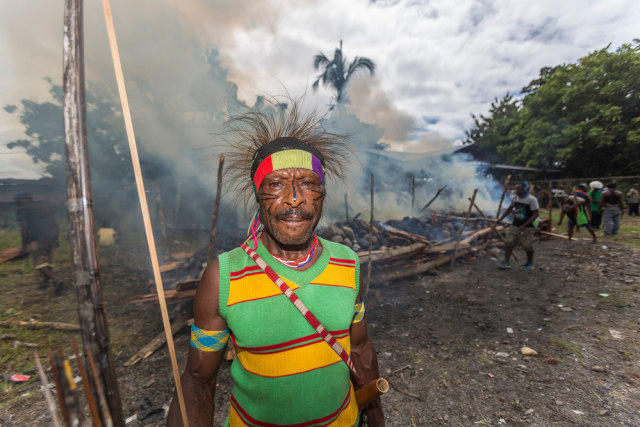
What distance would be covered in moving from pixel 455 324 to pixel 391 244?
375 centimetres

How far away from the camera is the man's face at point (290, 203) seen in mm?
1298

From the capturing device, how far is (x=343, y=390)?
1.25m

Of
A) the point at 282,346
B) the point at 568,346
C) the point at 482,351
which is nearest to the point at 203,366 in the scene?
the point at 282,346

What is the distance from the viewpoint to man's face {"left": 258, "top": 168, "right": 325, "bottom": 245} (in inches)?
51.1

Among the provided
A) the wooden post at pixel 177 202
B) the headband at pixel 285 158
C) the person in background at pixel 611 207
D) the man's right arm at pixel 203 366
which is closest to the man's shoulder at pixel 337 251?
the headband at pixel 285 158

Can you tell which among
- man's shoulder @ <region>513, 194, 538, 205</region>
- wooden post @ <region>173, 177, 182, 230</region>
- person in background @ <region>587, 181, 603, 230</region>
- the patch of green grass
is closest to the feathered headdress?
the patch of green grass

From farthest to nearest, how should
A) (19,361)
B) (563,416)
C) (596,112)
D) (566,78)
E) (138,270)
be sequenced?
(566,78) → (596,112) → (138,270) → (19,361) → (563,416)

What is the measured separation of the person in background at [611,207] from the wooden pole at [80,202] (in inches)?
581

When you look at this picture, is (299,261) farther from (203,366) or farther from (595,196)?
(595,196)

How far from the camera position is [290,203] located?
130 centimetres

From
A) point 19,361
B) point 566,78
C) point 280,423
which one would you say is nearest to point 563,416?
point 280,423

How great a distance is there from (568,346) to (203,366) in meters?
5.29

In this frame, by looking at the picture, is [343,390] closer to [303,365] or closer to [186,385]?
[303,365]

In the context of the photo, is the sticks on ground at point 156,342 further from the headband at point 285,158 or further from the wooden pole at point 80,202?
the headband at point 285,158
